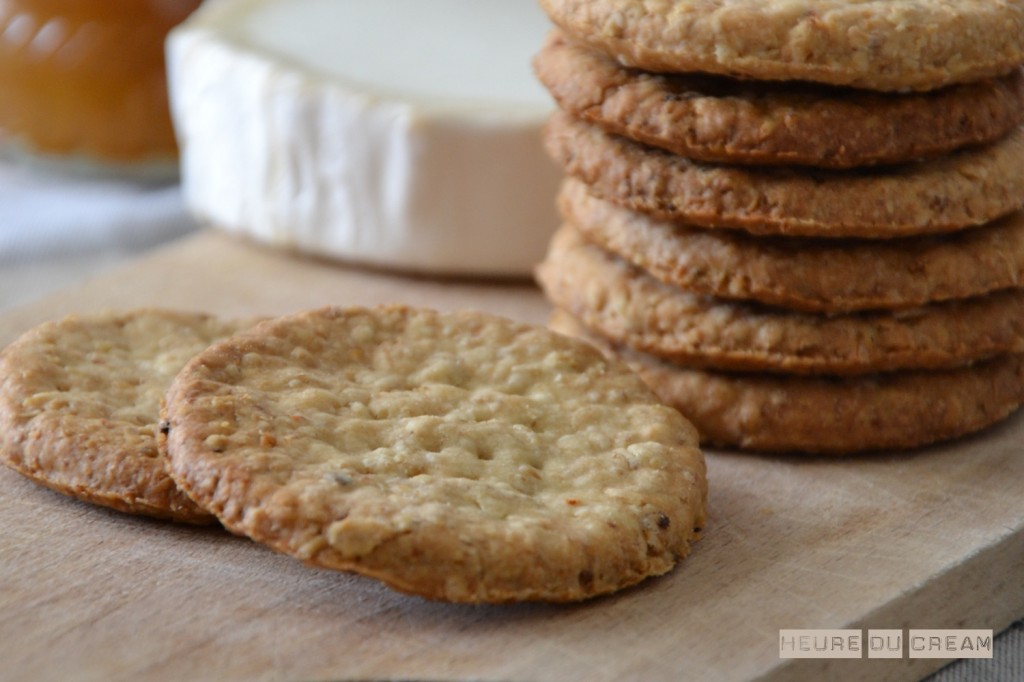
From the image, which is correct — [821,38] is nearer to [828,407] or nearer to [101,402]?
[828,407]

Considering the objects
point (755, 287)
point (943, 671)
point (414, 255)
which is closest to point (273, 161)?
point (414, 255)

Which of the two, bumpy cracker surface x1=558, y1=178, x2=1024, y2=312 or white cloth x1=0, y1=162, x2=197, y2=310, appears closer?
bumpy cracker surface x1=558, y1=178, x2=1024, y2=312

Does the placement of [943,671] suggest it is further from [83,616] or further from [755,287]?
[83,616]

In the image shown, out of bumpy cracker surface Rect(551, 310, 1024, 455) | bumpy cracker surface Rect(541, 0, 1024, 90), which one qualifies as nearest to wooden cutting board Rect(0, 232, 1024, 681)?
bumpy cracker surface Rect(551, 310, 1024, 455)

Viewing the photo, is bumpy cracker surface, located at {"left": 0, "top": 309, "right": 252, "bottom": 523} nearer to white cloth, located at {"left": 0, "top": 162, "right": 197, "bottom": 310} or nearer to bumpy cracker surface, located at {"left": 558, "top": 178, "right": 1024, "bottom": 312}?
bumpy cracker surface, located at {"left": 558, "top": 178, "right": 1024, "bottom": 312}

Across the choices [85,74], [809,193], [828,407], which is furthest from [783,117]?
[85,74]

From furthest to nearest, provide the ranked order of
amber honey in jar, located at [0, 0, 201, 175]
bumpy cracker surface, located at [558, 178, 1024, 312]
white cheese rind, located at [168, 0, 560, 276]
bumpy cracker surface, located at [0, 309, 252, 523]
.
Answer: amber honey in jar, located at [0, 0, 201, 175] → white cheese rind, located at [168, 0, 560, 276] → bumpy cracker surface, located at [558, 178, 1024, 312] → bumpy cracker surface, located at [0, 309, 252, 523]
